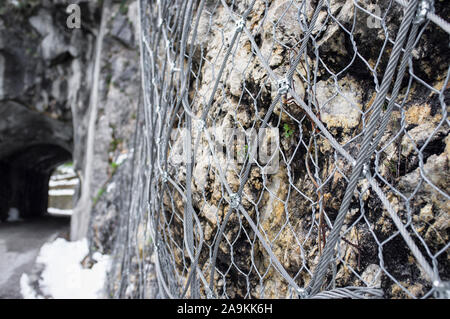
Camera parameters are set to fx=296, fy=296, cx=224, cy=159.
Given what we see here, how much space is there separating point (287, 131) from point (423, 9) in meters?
0.37

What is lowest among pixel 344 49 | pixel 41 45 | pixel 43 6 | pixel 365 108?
pixel 365 108

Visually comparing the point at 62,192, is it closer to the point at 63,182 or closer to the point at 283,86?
the point at 63,182

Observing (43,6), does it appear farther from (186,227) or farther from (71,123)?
(186,227)

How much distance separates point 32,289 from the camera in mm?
2061

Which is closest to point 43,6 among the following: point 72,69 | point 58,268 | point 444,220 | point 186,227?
point 72,69

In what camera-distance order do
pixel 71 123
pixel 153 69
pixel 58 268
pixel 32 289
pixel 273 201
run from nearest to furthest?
pixel 273 201 → pixel 153 69 → pixel 32 289 → pixel 58 268 → pixel 71 123

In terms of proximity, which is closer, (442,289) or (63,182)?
(442,289)

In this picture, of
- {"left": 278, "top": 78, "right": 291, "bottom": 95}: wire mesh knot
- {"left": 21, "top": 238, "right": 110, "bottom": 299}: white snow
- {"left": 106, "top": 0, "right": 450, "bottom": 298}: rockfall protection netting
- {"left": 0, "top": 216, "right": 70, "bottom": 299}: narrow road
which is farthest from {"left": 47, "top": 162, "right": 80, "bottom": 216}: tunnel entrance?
{"left": 278, "top": 78, "right": 291, "bottom": 95}: wire mesh knot

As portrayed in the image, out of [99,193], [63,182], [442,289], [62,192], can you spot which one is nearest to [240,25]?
[442,289]

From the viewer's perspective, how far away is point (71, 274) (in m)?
2.16

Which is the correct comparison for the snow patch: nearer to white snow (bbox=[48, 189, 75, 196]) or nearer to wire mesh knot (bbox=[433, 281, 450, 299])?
wire mesh knot (bbox=[433, 281, 450, 299])

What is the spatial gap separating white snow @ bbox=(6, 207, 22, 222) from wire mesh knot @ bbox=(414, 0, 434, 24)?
4563mm

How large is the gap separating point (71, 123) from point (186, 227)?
3064 millimetres

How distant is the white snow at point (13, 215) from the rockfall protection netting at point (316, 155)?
3.76m
